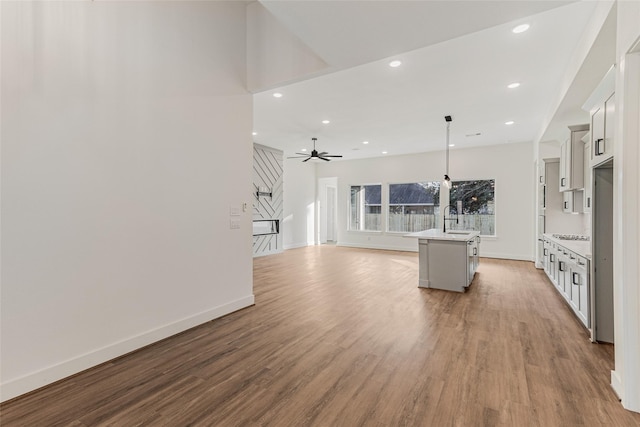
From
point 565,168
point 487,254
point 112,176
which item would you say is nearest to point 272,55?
point 112,176

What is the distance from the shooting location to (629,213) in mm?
1877

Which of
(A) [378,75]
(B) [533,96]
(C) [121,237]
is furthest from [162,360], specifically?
(B) [533,96]

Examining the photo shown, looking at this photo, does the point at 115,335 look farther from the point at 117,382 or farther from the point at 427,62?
the point at 427,62

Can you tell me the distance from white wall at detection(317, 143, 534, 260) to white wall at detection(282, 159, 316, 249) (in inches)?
90.5

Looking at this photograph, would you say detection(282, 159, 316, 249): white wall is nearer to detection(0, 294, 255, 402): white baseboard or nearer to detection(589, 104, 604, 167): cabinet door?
detection(0, 294, 255, 402): white baseboard

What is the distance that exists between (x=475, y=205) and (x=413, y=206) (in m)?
1.72

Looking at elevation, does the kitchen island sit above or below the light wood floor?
above

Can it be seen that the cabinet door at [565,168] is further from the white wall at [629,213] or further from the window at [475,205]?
the white wall at [629,213]

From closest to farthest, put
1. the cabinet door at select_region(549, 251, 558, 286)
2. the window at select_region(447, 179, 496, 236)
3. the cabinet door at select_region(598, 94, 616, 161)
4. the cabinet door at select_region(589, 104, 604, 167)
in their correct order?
the cabinet door at select_region(598, 94, 616, 161), the cabinet door at select_region(589, 104, 604, 167), the cabinet door at select_region(549, 251, 558, 286), the window at select_region(447, 179, 496, 236)

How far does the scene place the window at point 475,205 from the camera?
8.00 meters

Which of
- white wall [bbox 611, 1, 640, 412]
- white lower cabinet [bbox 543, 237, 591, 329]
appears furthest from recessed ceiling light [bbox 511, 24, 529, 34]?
white lower cabinet [bbox 543, 237, 591, 329]

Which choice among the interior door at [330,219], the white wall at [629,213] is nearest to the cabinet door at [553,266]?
the white wall at [629,213]

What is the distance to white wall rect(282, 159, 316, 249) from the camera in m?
9.62

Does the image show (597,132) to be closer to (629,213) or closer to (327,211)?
(629,213)
